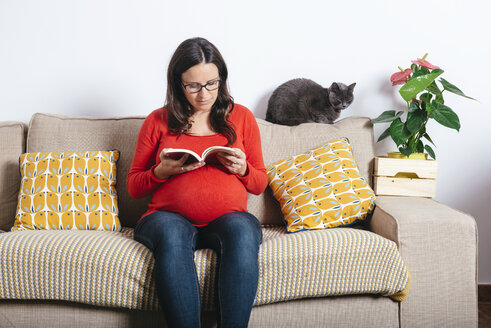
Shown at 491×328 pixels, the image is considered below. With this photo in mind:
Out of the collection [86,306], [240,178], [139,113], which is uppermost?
[139,113]

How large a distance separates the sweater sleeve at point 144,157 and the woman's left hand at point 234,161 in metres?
0.28

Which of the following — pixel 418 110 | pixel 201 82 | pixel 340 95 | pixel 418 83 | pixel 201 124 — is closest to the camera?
pixel 201 82

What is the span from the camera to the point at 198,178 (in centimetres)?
131

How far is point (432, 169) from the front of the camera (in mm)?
1674

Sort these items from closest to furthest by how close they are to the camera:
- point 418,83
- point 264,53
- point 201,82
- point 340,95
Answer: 1. point 201,82
2. point 418,83
3. point 340,95
4. point 264,53

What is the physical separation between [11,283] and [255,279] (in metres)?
0.78

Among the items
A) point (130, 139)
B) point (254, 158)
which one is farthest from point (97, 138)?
point (254, 158)

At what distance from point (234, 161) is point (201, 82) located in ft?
1.05

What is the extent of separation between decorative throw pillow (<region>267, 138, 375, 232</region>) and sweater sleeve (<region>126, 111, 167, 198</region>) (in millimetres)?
515

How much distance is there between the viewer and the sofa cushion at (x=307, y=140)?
1.74 metres

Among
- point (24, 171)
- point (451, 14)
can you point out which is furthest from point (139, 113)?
point (451, 14)

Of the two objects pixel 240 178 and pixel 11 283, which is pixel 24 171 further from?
pixel 240 178

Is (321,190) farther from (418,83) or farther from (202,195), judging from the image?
(418,83)

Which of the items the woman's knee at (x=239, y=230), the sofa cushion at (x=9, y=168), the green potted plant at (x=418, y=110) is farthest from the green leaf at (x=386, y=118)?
the sofa cushion at (x=9, y=168)
